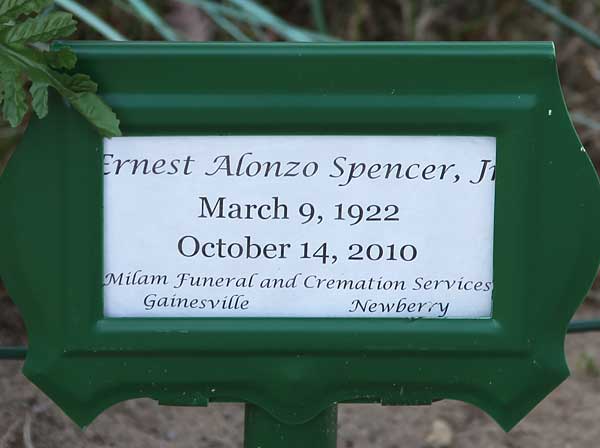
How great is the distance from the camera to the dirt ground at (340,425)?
1368 mm

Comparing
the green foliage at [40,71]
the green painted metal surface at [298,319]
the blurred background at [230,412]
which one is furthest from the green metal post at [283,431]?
the blurred background at [230,412]

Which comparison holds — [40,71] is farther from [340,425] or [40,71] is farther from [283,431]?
[340,425]

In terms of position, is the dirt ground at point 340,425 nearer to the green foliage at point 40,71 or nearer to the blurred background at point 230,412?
the blurred background at point 230,412

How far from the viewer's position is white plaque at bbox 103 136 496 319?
842 mm

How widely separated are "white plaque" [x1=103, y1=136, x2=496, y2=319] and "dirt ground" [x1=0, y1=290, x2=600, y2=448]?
56 cm

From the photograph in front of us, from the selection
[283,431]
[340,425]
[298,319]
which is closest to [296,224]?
[298,319]

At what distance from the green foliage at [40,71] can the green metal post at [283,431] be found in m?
0.28

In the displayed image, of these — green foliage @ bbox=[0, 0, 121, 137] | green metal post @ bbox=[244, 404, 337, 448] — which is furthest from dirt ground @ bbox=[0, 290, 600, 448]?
green foliage @ bbox=[0, 0, 121, 137]

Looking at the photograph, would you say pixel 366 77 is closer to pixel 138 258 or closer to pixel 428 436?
pixel 138 258

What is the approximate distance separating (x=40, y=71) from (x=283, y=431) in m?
0.36

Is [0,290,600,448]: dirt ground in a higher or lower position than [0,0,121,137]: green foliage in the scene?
lower

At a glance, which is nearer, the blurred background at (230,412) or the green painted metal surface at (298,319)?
the green painted metal surface at (298,319)

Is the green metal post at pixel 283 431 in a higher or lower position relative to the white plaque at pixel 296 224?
lower

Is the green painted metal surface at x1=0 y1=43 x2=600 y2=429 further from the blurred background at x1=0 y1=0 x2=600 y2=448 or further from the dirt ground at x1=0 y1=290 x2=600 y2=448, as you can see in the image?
the dirt ground at x1=0 y1=290 x2=600 y2=448
